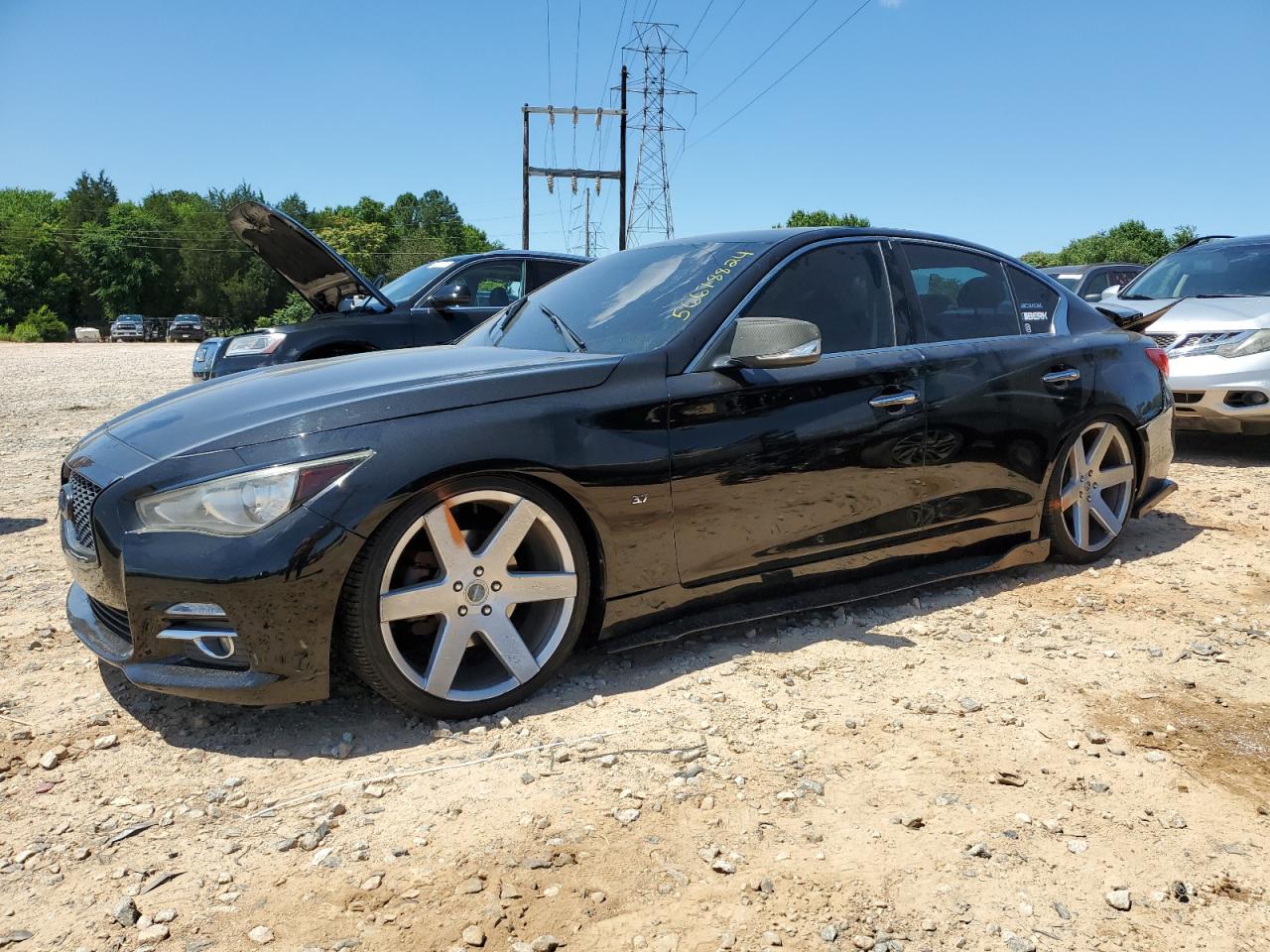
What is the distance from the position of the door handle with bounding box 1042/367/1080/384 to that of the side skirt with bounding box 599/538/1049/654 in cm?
73

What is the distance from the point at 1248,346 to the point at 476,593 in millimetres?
7068

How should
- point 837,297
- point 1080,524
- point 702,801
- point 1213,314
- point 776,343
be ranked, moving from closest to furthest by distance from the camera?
point 702,801, point 776,343, point 837,297, point 1080,524, point 1213,314

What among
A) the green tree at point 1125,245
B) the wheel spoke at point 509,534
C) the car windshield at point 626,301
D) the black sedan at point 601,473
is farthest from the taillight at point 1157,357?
the green tree at point 1125,245

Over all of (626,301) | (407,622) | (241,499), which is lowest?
(407,622)

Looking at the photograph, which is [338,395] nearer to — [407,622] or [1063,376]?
[407,622]

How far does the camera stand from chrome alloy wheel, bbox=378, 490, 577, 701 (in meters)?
2.92

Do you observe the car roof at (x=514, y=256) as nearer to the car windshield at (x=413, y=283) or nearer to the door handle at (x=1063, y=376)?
the car windshield at (x=413, y=283)

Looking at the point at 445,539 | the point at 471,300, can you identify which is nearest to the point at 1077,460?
the point at 445,539

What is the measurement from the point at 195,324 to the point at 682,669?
6061 cm

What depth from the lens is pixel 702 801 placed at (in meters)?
2.59

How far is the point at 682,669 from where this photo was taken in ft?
11.4

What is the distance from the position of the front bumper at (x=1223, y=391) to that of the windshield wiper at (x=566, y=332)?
5745 millimetres

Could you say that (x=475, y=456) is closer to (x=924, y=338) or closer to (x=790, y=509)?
(x=790, y=509)

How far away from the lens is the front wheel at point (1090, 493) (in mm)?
4512
